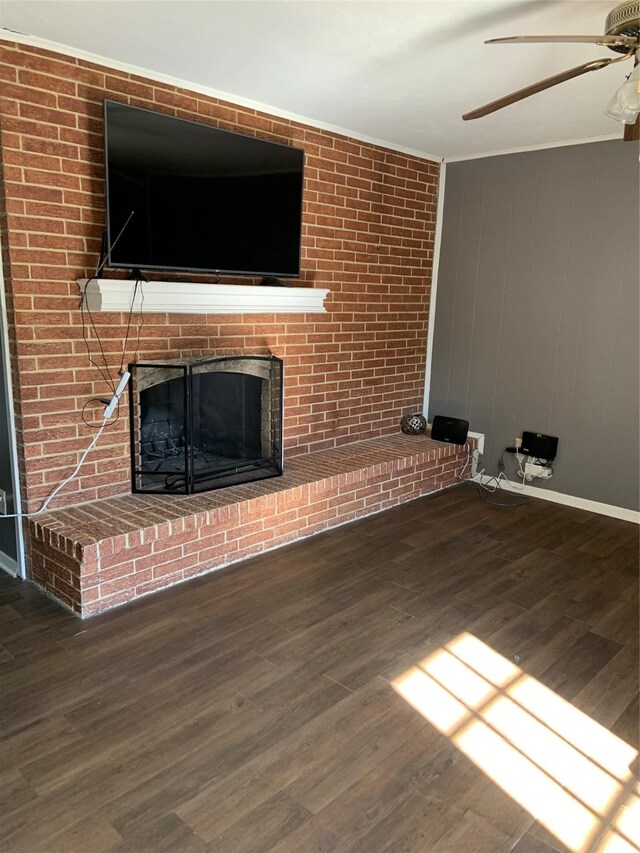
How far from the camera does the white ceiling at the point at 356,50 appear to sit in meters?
2.14

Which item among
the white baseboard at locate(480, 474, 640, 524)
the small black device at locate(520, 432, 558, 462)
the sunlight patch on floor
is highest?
the small black device at locate(520, 432, 558, 462)

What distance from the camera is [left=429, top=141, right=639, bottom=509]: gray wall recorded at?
379 cm

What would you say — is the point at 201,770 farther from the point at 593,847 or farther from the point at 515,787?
the point at 593,847

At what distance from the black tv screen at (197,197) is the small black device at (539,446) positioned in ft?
6.58

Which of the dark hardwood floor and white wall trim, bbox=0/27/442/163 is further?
white wall trim, bbox=0/27/442/163

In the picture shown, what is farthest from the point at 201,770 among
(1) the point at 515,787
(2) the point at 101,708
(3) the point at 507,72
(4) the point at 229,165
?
(3) the point at 507,72

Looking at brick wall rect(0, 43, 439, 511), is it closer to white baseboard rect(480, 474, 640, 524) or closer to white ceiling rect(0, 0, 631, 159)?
white ceiling rect(0, 0, 631, 159)

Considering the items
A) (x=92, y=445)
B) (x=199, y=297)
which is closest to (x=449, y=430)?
(x=199, y=297)

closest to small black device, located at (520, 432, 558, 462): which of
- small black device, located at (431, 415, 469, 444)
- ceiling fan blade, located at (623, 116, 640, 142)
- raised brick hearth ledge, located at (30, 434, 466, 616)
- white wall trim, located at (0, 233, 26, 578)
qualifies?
small black device, located at (431, 415, 469, 444)

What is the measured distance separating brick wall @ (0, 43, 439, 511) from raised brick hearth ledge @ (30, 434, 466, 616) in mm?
231

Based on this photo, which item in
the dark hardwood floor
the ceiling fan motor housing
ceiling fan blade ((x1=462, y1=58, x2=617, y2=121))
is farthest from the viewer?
ceiling fan blade ((x1=462, y1=58, x2=617, y2=121))

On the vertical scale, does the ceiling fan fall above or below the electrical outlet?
above

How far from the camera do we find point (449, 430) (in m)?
4.48

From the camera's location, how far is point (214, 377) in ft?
10.8
